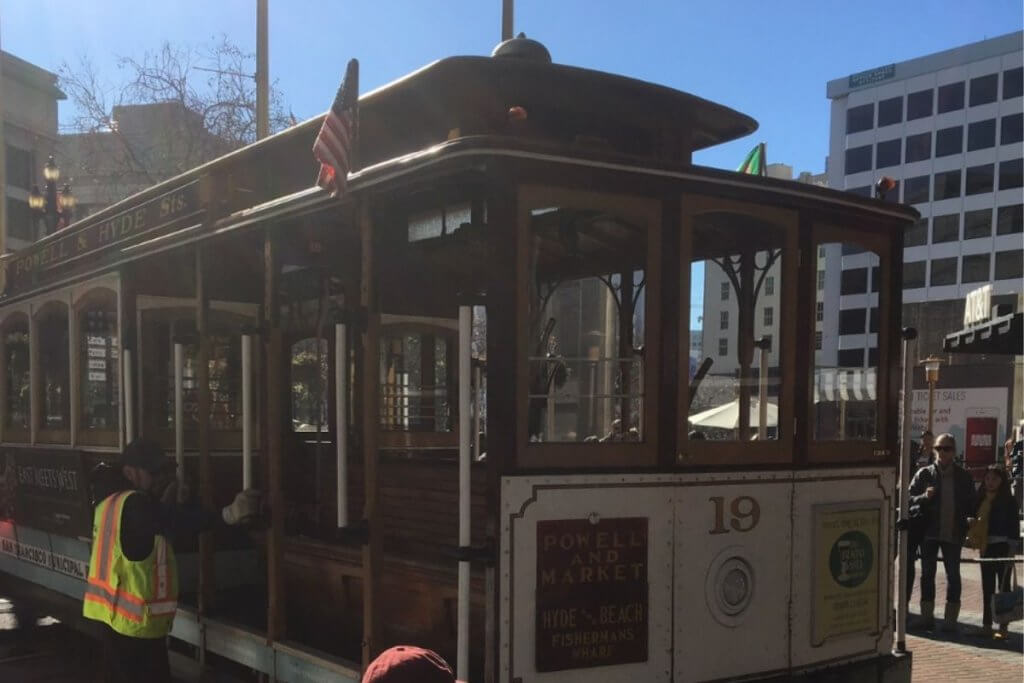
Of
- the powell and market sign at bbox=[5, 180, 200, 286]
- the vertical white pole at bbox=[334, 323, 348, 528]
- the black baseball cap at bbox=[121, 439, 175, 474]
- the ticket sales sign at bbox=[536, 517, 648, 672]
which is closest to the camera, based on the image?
the ticket sales sign at bbox=[536, 517, 648, 672]

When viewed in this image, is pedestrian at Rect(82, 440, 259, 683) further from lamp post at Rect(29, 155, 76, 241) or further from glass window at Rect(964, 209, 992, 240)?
glass window at Rect(964, 209, 992, 240)

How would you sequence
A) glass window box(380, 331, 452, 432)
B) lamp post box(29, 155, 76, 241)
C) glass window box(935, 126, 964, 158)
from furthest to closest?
glass window box(935, 126, 964, 158) < lamp post box(29, 155, 76, 241) < glass window box(380, 331, 452, 432)

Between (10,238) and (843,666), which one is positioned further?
(10,238)

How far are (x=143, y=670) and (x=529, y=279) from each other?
111 inches

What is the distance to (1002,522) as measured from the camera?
7309mm

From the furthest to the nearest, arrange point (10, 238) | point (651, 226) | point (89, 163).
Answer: point (10, 238) → point (89, 163) → point (651, 226)

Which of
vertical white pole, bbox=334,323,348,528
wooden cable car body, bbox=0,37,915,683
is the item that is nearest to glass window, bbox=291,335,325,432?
wooden cable car body, bbox=0,37,915,683

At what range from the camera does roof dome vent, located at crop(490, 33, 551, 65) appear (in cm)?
400

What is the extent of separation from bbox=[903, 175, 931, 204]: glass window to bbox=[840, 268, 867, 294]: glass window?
190 inches

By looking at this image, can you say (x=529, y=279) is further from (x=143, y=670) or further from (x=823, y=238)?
(x=143, y=670)

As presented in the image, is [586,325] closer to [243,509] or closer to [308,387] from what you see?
[243,509]

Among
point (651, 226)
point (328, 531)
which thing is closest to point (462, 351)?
point (651, 226)

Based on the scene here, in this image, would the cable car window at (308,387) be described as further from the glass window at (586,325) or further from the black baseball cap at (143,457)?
the glass window at (586,325)

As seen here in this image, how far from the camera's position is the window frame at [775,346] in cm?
366
